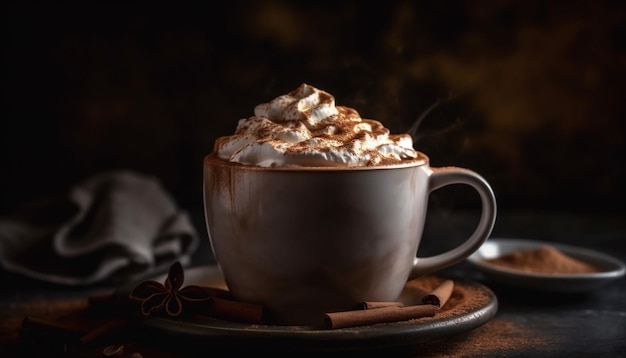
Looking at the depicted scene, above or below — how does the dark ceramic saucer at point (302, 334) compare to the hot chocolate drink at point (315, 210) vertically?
below

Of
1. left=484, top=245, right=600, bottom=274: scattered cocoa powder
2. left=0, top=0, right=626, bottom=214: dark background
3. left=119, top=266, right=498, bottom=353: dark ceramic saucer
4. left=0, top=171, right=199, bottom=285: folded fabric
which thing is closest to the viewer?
left=119, top=266, right=498, bottom=353: dark ceramic saucer

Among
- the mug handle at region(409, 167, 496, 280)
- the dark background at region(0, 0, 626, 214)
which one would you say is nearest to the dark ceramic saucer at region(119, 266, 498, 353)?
the mug handle at region(409, 167, 496, 280)

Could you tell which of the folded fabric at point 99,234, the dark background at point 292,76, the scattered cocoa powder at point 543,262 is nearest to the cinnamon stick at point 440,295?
the scattered cocoa powder at point 543,262

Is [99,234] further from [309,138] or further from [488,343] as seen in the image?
[488,343]

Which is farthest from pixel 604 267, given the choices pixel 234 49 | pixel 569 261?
pixel 234 49

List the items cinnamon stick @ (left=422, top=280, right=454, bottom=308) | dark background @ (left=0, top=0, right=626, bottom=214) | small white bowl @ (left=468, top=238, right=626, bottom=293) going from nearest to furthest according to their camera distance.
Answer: cinnamon stick @ (left=422, top=280, right=454, bottom=308)
small white bowl @ (left=468, top=238, right=626, bottom=293)
dark background @ (left=0, top=0, right=626, bottom=214)

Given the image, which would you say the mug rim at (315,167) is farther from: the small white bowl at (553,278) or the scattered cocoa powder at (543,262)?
the scattered cocoa powder at (543,262)

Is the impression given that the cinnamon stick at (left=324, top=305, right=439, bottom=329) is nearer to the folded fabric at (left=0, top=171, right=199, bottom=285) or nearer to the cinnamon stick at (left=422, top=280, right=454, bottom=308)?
the cinnamon stick at (left=422, top=280, right=454, bottom=308)
